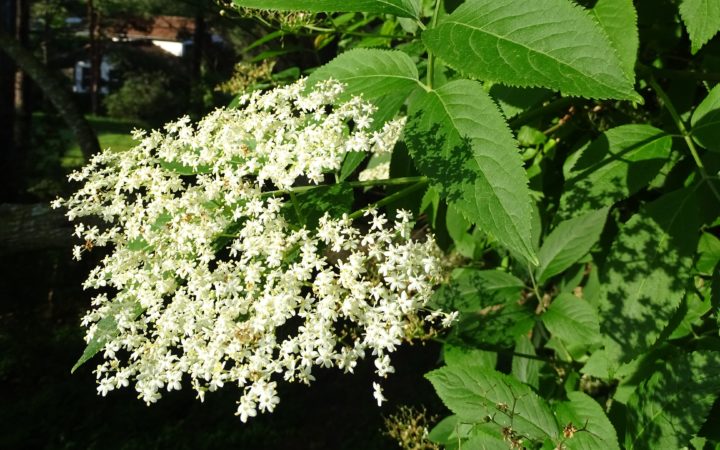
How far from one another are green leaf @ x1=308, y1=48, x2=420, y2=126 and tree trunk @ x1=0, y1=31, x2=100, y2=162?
4935mm

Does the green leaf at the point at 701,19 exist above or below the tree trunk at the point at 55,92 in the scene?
above

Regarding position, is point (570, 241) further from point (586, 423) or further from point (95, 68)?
point (95, 68)

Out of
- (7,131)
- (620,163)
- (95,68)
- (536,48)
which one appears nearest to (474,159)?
(536,48)

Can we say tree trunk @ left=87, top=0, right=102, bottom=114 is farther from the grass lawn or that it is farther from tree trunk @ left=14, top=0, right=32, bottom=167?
tree trunk @ left=14, top=0, right=32, bottom=167

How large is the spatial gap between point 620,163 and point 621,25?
39 centimetres

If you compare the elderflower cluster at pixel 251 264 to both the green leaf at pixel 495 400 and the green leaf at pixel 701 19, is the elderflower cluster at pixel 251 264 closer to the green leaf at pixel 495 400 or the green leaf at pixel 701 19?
the green leaf at pixel 495 400

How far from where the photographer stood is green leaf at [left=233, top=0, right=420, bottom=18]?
1.29m

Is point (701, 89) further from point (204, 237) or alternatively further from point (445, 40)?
point (204, 237)

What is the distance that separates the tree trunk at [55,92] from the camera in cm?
569

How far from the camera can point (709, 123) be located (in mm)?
1627

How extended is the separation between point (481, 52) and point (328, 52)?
5999mm

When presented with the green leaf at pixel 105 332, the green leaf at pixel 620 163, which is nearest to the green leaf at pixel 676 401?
the green leaf at pixel 620 163

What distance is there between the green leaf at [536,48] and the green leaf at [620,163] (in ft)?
1.98

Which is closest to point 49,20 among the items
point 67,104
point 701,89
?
point 67,104
